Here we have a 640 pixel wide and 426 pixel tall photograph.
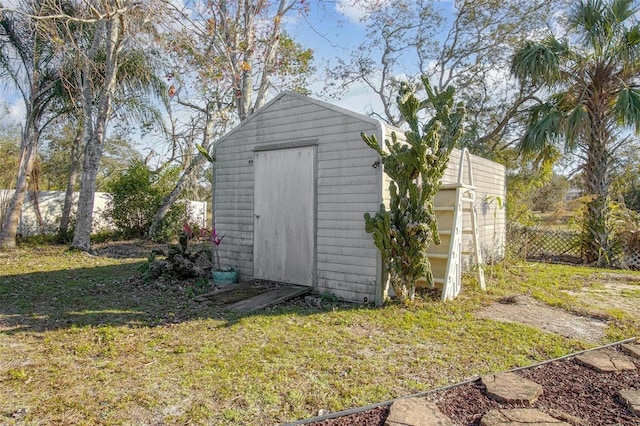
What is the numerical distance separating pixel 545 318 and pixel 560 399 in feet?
6.94

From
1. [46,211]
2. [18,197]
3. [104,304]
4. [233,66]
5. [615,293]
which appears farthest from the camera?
[46,211]

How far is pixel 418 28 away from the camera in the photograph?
45.8 feet

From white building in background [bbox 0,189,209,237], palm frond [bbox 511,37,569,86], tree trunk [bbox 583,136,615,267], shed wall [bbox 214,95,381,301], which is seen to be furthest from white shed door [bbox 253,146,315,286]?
white building in background [bbox 0,189,209,237]

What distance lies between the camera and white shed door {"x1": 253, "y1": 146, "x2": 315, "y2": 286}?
5.52 m

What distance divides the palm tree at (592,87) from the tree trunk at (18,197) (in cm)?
1179

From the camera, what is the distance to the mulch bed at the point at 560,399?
2250 mm

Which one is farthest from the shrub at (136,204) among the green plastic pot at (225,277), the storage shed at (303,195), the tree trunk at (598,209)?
the tree trunk at (598,209)

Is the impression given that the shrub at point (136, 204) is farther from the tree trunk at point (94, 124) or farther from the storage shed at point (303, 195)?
the storage shed at point (303, 195)

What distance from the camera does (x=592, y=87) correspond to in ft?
29.4

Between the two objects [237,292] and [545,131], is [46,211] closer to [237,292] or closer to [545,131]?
[237,292]

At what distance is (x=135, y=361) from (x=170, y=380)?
1.70 ft

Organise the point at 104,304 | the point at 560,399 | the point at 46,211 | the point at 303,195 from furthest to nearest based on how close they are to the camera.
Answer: the point at 46,211 → the point at 303,195 → the point at 104,304 → the point at 560,399

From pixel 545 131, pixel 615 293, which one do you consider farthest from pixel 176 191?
pixel 615 293

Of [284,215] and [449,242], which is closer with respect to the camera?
[449,242]
